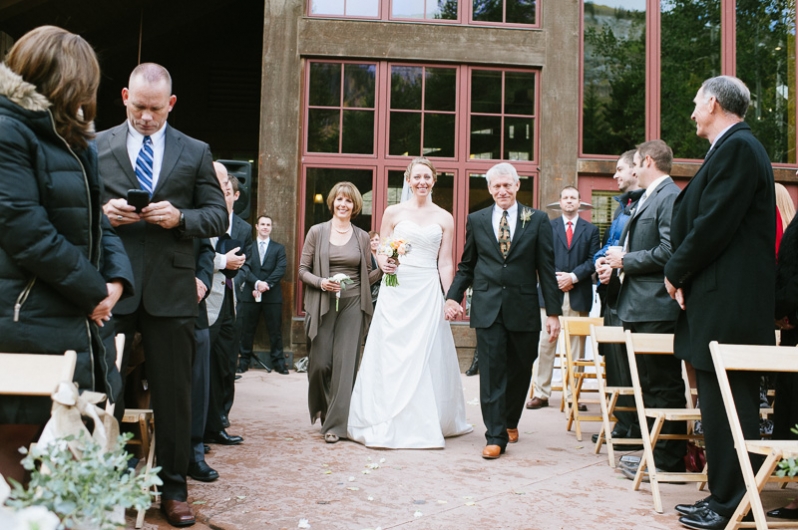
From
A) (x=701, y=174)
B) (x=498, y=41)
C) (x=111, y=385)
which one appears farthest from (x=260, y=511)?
(x=498, y=41)

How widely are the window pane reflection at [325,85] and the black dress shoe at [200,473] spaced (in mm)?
7835

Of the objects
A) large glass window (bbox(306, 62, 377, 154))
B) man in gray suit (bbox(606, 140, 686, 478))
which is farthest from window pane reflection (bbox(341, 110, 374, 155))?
man in gray suit (bbox(606, 140, 686, 478))

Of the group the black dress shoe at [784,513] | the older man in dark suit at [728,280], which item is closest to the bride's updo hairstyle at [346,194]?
the older man in dark suit at [728,280]

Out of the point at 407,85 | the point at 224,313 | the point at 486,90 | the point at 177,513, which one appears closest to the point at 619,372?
the point at 224,313

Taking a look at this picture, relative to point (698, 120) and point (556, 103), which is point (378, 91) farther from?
point (698, 120)

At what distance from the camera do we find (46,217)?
8.46 ft

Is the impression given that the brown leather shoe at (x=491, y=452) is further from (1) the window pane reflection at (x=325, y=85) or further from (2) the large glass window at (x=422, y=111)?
(1) the window pane reflection at (x=325, y=85)

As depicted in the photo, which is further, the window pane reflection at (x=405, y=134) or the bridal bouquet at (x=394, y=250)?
the window pane reflection at (x=405, y=134)

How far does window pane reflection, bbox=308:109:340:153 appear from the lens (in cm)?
1147

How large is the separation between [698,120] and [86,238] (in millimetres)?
3299

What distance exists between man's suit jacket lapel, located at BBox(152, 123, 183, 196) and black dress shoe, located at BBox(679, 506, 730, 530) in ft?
10.5

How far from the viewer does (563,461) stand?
5453 millimetres

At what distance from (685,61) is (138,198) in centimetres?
1053

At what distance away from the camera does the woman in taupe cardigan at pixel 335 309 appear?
6238 mm
